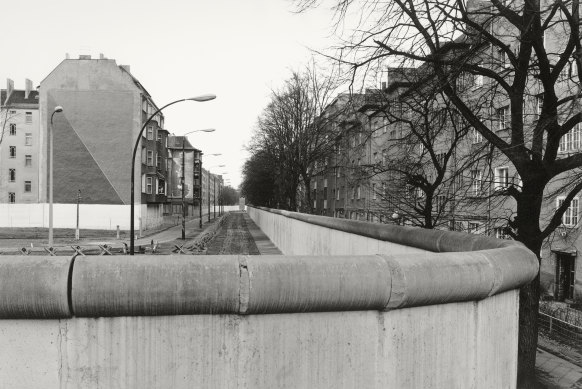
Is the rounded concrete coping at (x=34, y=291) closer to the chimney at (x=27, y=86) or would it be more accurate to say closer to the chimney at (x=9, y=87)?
the chimney at (x=27, y=86)

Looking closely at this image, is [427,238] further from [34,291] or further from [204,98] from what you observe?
[204,98]

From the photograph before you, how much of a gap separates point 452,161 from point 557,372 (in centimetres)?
1895

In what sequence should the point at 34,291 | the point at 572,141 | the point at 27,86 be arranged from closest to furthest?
the point at 34,291 < the point at 572,141 < the point at 27,86

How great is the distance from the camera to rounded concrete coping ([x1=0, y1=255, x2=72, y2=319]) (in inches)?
91.8

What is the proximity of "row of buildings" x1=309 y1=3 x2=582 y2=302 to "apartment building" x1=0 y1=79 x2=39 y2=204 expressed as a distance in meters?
38.3

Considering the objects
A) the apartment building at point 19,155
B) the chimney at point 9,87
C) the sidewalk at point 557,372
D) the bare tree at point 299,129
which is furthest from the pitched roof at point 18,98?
the sidewalk at point 557,372

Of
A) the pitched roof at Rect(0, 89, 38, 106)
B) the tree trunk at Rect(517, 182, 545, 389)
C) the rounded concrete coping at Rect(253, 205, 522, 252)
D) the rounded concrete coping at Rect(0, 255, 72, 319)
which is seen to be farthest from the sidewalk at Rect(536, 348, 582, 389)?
the pitched roof at Rect(0, 89, 38, 106)

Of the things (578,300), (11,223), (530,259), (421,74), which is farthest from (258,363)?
(11,223)

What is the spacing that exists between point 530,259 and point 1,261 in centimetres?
368

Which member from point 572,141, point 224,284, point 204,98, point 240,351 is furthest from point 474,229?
point 224,284

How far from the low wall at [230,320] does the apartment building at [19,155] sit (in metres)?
58.3

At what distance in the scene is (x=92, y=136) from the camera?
4269 centimetres

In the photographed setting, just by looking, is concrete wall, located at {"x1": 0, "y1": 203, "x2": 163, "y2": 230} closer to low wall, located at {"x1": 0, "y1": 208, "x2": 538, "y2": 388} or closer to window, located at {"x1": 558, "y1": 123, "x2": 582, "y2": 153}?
window, located at {"x1": 558, "y1": 123, "x2": 582, "y2": 153}

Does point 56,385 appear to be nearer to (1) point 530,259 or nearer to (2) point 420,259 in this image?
(2) point 420,259
